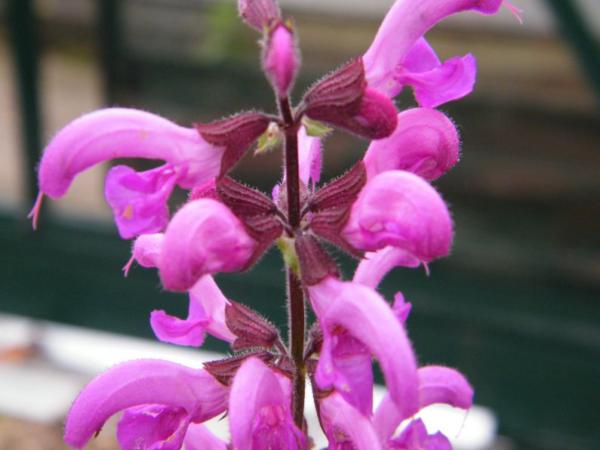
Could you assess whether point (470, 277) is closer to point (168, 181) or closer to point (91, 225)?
point (91, 225)

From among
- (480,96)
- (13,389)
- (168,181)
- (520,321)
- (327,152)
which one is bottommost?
(13,389)

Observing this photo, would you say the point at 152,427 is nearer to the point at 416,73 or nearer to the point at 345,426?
the point at 345,426

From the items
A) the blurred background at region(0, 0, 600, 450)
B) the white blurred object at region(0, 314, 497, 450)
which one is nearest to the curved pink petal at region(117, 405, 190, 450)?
the white blurred object at region(0, 314, 497, 450)

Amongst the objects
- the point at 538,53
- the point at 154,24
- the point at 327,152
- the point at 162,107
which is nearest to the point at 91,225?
the point at 162,107

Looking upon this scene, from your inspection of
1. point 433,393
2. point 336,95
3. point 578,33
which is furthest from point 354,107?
point 578,33

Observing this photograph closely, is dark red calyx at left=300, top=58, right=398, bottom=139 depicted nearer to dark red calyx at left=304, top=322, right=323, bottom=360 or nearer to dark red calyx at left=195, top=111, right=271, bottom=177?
dark red calyx at left=195, top=111, right=271, bottom=177

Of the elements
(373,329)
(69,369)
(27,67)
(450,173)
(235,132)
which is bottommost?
(69,369)
